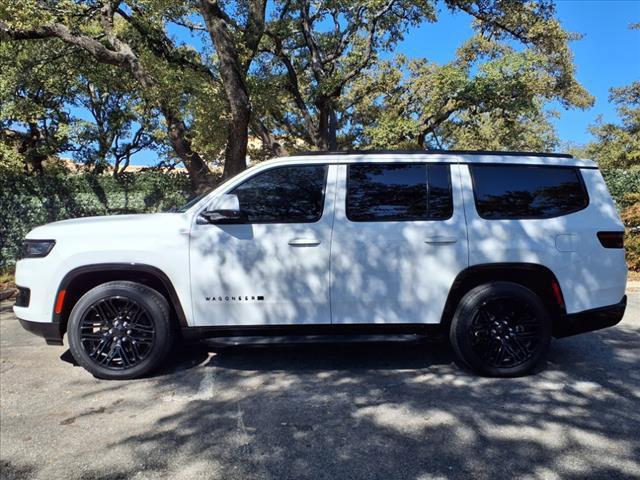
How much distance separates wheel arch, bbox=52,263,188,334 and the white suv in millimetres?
13

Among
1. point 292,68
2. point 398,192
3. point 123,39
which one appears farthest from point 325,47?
point 398,192

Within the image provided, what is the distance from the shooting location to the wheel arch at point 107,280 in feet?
13.7

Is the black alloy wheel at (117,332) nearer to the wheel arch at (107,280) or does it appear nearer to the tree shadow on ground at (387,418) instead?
the wheel arch at (107,280)

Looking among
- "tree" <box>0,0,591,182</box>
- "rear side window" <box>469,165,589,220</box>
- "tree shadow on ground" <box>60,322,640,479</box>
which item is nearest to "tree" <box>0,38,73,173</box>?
"tree" <box>0,0,591,182</box>

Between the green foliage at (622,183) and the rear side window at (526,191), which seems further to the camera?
the green foliage at (622,183)

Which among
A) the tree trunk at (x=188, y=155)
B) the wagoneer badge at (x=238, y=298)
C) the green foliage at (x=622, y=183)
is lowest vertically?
the wagoneer badge at (x=238, y=298)

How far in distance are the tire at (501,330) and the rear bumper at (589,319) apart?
167 millimetres

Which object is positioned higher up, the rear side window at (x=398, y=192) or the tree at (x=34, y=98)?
the tree at (x=34, y=98)

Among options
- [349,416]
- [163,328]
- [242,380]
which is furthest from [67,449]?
[349,416]

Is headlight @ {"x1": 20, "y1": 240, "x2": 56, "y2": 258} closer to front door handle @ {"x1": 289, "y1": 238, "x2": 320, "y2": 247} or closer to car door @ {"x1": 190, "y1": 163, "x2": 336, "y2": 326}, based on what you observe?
car door @ {"x1": 190, "y1": 163, "x2": 336, "y2": 326}

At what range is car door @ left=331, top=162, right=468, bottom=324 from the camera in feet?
13.7

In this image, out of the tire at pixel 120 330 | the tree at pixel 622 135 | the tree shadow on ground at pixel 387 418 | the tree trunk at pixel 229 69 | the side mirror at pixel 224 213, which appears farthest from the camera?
the tree at pixel 622 135

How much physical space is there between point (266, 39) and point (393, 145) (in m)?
4.73

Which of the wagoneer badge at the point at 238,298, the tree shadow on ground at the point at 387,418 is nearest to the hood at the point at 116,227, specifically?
the wagoneer badge at the point at 238,298
